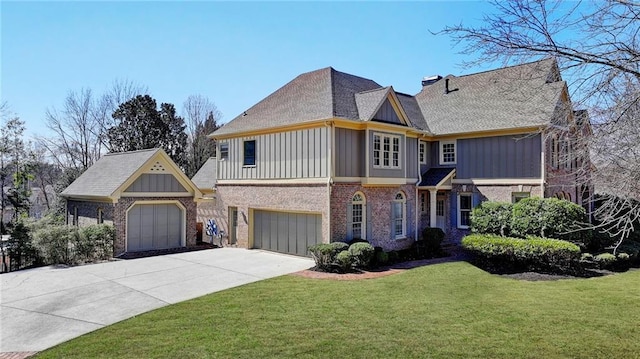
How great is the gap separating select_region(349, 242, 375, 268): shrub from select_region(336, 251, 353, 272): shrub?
24cm

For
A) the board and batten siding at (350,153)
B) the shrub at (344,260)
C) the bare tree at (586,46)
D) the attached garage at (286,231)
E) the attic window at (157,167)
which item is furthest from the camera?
the attic window at (157,167)

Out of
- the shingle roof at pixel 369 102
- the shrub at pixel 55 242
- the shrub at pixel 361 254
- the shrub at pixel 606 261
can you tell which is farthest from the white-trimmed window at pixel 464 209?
the shrub at pixel 55 242

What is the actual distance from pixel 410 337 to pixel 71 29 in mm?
14758

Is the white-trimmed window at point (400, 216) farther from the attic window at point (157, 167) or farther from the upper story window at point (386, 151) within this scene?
the attic window at point (157, 167)

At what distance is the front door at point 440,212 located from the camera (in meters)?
21.5

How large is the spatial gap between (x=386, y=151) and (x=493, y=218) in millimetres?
5704

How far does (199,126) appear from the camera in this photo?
146 feet

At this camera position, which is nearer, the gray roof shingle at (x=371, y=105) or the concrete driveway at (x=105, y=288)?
the concrete driveway at (x=105, y=288)

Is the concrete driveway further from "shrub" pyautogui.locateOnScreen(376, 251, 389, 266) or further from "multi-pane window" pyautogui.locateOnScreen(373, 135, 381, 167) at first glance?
"multi-pane window" pyautogui.locateOnScreen(373, 135, 381, 167)

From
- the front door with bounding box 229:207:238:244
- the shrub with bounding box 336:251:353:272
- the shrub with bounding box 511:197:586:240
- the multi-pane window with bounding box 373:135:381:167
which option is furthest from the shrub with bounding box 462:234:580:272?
the front door with bounding box 229:207:238:244

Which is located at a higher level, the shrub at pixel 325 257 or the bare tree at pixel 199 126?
the bare tree at pixel 199 126

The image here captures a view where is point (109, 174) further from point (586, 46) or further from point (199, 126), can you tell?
point (199, 126)

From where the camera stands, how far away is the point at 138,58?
19.4 m

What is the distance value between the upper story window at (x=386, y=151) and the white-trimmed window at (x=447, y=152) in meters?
5.52
